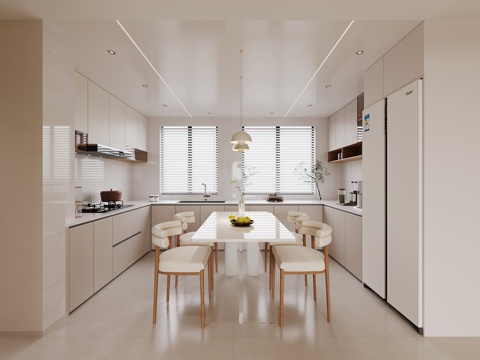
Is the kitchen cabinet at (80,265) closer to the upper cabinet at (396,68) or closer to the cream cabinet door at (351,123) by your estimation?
the upper cabinet at (396,68)

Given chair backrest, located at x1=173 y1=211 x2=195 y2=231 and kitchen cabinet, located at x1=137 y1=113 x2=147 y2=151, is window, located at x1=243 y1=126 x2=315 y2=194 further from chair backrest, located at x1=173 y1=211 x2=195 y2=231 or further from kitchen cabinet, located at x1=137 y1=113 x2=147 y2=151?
kitchen cabinet, located at x1=137 y1=113 x2=147 y2=151

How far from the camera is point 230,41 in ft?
8.14

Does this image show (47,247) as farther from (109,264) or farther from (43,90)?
(43,90)

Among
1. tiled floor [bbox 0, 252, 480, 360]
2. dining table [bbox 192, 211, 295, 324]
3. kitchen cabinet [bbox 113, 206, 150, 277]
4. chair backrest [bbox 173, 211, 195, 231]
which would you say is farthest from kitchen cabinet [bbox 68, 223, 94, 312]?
dining table [bbox 192, 211, 295, 324]

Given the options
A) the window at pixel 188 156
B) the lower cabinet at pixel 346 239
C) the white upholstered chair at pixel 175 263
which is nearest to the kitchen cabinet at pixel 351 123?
the lower cabinet at pixel 346 239

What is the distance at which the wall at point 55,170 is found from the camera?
7.11ft

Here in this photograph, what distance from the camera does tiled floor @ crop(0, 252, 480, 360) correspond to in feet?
6.27

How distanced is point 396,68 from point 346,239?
7.44 feet

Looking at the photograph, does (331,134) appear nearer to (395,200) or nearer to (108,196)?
(395,200)

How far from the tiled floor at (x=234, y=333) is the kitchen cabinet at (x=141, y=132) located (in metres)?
2.77

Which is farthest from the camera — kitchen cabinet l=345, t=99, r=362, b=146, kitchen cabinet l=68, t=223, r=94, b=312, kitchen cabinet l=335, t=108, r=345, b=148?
kitchen cabinet l=335, t=108, r=345, b=148

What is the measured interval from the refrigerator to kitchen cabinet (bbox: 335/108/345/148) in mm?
1446
